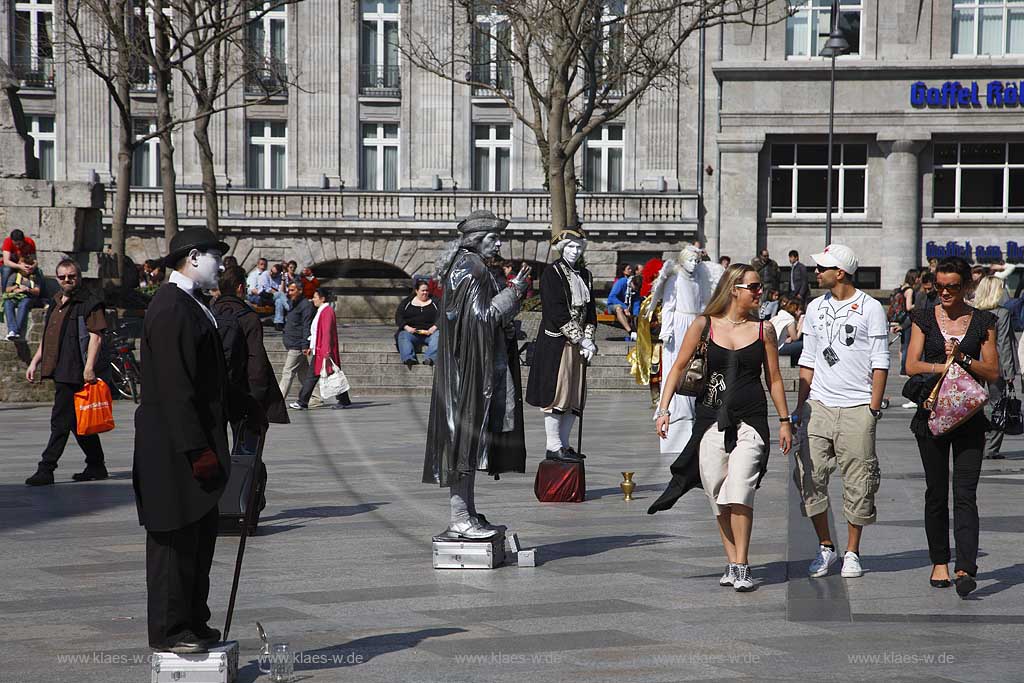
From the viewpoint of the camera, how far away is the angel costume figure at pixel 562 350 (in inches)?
487

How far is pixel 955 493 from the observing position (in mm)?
8430

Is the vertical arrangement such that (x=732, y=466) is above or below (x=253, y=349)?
below

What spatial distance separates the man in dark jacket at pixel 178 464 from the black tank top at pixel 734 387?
3.21 meters

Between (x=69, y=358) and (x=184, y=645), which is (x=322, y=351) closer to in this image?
(x=69, y=358)

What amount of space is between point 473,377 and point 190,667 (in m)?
3.08

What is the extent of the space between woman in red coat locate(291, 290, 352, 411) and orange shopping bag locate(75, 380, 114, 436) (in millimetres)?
8355

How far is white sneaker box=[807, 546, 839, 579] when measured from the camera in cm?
873

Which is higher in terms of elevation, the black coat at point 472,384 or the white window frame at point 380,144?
the white window frame at point 380,144

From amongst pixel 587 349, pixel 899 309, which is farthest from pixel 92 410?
pixel 899 309

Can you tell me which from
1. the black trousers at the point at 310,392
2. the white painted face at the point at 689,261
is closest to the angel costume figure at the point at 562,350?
the white painted face at the point at 689,261

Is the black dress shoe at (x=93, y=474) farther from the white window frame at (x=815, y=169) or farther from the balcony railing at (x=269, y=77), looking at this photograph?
the white window frame at (x=815, y=169)

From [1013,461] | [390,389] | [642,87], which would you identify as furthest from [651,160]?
[1013,461]

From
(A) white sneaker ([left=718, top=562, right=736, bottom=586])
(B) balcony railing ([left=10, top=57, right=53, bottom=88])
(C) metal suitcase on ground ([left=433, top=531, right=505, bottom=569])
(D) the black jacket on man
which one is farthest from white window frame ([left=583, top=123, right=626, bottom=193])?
(A) white sneaker ([left=718, top=562, right=736, bottom=586])

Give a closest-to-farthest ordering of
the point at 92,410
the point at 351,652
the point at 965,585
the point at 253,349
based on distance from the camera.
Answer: the point at 351,652, the point at 965,585, the point at 253,349, the point at 92,410
